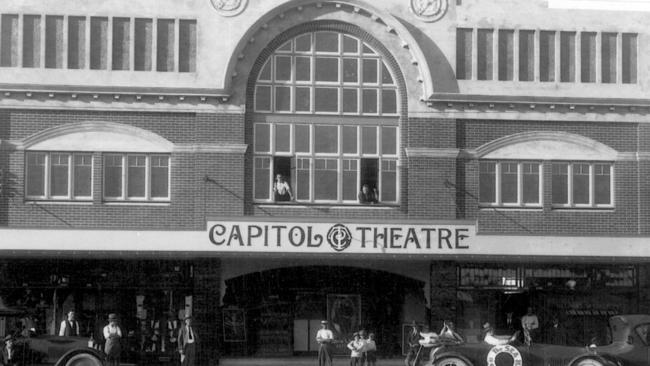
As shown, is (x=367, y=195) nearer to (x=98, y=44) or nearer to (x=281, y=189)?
(x=281, y=189)

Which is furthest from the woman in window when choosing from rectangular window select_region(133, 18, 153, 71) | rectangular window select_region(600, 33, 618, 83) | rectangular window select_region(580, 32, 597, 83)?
rectangular window select_region(600, 33, 618, 83)

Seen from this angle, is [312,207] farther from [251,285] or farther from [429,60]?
[429,60]

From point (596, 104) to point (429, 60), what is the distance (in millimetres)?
5285

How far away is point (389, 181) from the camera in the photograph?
116ft

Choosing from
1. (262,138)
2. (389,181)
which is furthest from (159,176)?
(389,181)

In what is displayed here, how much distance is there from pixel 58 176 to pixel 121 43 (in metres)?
4.33

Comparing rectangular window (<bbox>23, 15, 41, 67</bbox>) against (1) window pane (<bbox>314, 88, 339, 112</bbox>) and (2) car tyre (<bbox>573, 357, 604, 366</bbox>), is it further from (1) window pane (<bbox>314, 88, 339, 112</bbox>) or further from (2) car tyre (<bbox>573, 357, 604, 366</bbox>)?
(2) car tyre (<bbox>573, 357, 604, 366</bbox>)

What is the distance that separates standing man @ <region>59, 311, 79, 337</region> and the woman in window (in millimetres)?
6814

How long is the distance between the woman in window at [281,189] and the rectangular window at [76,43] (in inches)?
260

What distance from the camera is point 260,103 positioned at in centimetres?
3522

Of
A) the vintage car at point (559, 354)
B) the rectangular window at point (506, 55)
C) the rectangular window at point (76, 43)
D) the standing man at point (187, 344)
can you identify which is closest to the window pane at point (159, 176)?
the rectangular window at point (76, 43)

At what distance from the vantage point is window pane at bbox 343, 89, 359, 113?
3544cm

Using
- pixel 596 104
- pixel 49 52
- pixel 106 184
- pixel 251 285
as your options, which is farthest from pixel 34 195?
pixel 596 104

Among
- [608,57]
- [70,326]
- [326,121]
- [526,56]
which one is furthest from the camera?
[608,57]
